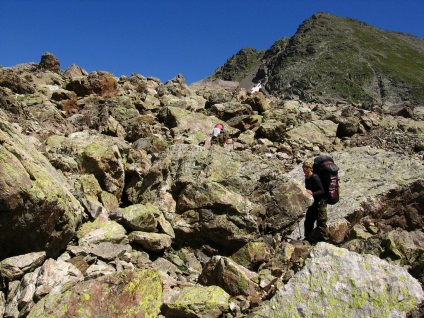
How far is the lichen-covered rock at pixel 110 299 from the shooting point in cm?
641

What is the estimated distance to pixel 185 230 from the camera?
10.7 metres

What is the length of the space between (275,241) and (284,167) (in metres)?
9.03

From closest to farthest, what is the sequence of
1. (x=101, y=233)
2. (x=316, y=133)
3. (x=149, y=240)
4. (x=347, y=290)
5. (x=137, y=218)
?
1. (x=347, y=290)
2. (x=101, y=233)
3. (x=149, y=240)
4. (x=137, y=218)
5. (x=316, y=133)

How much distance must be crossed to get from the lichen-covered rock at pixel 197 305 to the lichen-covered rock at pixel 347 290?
3.19 feet

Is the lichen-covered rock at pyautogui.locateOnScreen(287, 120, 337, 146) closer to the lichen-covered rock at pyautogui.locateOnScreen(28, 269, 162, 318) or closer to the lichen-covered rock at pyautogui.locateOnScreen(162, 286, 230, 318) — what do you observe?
the lichen-covered rock at pyautogui.locateOnScreen(162, 286, 230, 318)

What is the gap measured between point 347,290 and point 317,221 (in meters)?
5.56

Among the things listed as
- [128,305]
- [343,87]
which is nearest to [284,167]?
[128,305]

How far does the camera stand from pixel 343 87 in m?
186

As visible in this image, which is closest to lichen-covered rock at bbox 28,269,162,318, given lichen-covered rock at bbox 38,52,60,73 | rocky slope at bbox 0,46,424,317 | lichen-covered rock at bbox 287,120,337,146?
rocky slope at bbox 0,46,424,317

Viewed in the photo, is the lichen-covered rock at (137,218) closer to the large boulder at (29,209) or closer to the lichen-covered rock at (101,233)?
the lichen-covered rock at (101,233)

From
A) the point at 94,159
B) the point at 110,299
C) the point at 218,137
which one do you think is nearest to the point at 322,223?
the point at 110,299

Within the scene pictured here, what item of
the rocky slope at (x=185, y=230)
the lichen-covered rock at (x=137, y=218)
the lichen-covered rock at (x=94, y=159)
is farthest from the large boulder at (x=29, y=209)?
the lichen-covered rock at (x=94, y=159)

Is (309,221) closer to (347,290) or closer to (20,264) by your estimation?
(347,290)

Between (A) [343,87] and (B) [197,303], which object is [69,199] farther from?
(A) [343,87]
